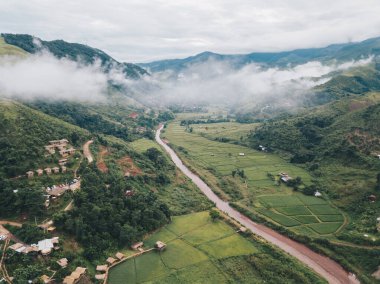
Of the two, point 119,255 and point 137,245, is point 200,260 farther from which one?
point 119,255

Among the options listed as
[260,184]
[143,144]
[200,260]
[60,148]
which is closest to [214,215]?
[200,260]

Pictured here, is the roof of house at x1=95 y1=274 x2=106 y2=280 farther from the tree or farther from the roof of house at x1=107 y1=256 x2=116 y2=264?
the tree

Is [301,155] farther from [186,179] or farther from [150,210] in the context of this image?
[150,210]

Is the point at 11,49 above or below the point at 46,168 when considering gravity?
above

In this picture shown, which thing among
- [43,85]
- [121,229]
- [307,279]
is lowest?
[307,279]

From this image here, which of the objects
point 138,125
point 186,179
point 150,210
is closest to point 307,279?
point 150,210

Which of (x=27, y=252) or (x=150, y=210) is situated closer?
(x=27, y=252)

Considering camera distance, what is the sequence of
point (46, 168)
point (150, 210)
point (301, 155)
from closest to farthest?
point (150, 210), point (46, 168), point (301, 155)
